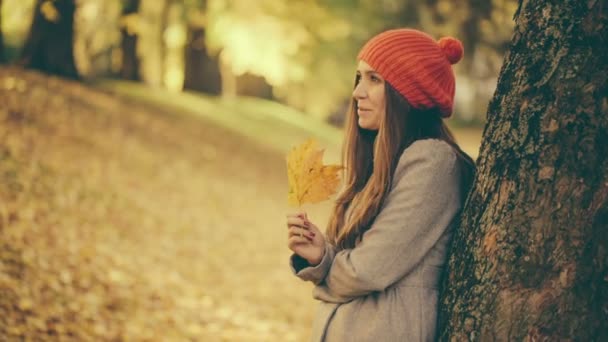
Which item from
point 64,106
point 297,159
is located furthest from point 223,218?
point 297,159

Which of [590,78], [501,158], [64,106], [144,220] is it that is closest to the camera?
[590,78]

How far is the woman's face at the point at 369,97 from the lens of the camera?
2533 mm

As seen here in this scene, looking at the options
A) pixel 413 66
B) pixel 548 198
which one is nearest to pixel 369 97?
pixel 413 66

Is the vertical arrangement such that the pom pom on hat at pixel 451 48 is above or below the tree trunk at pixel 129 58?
below

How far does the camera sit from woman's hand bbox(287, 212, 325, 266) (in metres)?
2.45

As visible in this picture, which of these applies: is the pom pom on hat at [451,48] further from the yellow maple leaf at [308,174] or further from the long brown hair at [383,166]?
the yellow maple leaf at [308,174]

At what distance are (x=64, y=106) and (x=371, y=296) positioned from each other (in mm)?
9697

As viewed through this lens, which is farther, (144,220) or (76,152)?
(76,152)

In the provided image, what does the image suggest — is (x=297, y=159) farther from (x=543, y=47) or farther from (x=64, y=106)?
(x=64, y=106)

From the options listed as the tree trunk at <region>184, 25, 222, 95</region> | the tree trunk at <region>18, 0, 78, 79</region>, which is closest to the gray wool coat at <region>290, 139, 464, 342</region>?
the tree trunk at <region>18, 0, 78, 79</region>

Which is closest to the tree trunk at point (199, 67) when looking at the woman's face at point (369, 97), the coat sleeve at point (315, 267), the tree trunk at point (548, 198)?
the woman's face at point (369, 97)

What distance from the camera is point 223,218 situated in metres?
9.55

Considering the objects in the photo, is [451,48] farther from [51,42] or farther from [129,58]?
[129,58]

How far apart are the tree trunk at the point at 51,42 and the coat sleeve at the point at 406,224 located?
36.6 feet
